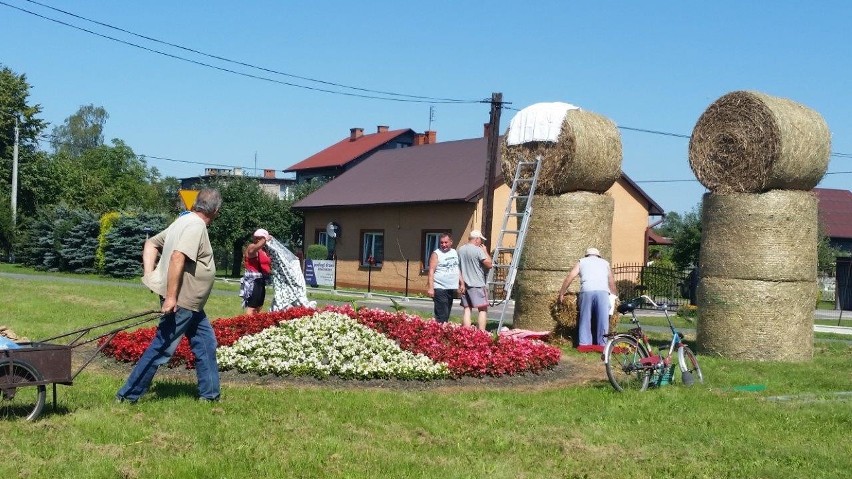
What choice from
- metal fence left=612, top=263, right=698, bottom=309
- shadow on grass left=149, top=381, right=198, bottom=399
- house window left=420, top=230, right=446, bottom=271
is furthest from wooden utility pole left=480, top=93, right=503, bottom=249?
shadow on grass left=149, top=381, right=198, bottom=399

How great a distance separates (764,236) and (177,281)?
28.9ft

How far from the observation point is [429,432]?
815 centimetres

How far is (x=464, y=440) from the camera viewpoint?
7895mm

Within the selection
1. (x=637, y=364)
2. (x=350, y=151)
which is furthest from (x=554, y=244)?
(x=350, y=151)

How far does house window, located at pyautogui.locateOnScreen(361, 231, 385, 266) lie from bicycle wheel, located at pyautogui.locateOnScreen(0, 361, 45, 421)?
31.4 metres

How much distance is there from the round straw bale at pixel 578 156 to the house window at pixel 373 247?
22912 mm

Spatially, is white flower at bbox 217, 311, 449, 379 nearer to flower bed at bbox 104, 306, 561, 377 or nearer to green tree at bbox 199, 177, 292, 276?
flower bed at bbox 104, 306, 561, 377

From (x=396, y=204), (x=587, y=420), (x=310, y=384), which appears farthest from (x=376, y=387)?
(x=396, y=204)

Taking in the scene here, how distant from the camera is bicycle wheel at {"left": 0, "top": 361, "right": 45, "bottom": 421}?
7.65 metres

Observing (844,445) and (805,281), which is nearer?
(844,445)

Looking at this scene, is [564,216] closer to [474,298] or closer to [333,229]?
[474,298]

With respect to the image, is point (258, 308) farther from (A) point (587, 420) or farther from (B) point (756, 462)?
(B) point (756, 462)

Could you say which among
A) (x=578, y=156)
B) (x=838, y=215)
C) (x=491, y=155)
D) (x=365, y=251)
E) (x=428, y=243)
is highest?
(x=838, y=215)

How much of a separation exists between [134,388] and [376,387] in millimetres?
2660
